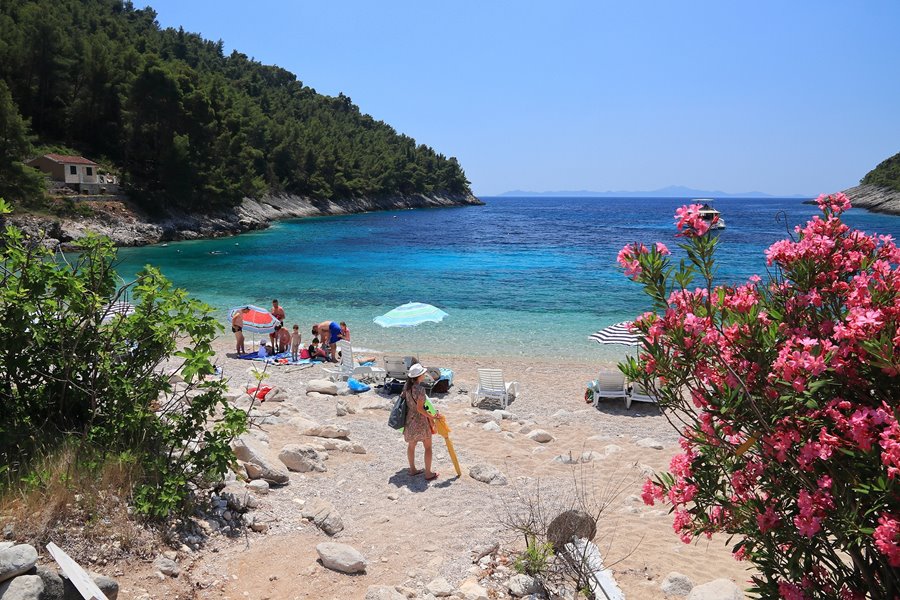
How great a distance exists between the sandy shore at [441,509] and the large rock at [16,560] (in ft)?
2.37

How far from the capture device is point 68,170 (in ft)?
162

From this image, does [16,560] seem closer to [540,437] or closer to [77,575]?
[77,575]

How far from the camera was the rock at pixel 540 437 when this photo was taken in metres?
10.6

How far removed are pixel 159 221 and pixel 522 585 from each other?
5473 cm

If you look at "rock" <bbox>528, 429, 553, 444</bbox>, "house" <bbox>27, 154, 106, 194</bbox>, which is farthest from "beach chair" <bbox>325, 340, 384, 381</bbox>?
"house" <bbox>27, 154, 106, 194</bbox>

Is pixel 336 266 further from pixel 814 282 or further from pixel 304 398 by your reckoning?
pixel 814 282

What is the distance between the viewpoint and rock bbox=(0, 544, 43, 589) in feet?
13.7

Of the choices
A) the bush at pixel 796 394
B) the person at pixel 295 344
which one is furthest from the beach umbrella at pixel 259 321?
the bush at pixel 796 394

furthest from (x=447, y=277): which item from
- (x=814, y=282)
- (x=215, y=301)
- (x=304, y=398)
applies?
(x=814, y=282)

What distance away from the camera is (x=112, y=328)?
6.13 m

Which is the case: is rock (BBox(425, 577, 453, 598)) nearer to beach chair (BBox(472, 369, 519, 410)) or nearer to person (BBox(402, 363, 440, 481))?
person (BBox(402, 363, 440, 481))

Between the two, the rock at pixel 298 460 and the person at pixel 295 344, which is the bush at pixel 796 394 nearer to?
the rock at pixel 298 460

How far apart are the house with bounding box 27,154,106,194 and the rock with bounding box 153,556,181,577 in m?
52.1

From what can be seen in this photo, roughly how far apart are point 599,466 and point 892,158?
7088 inches
